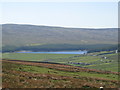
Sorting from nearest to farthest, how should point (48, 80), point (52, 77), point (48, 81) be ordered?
point (48, 81)
point (48, 80)
point (52, 77)

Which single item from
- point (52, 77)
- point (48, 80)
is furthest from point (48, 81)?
point (52, 77)

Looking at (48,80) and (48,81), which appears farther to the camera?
(48,80)

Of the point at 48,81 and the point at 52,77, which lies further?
the point at 52,77

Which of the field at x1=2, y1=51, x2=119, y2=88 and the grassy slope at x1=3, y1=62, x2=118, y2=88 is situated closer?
the grassy slope at x1=3, y1=62, x2=118, y2=88

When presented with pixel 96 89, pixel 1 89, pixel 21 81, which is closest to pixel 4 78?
pixel 21 81

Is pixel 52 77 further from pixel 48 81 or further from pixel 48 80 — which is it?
pixel 48 81

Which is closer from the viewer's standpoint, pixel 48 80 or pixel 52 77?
pixel 48 80

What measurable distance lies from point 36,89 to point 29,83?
5.48m

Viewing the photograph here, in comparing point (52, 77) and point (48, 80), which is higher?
point (52, 77)

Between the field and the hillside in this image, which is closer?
the hillside

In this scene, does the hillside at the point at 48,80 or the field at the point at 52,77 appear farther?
the field at the point at 52,77

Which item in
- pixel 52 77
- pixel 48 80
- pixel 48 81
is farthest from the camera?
pixel 52 77

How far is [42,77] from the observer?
35562 millimetres

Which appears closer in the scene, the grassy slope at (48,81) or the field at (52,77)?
the grassy slope at (48,81)
